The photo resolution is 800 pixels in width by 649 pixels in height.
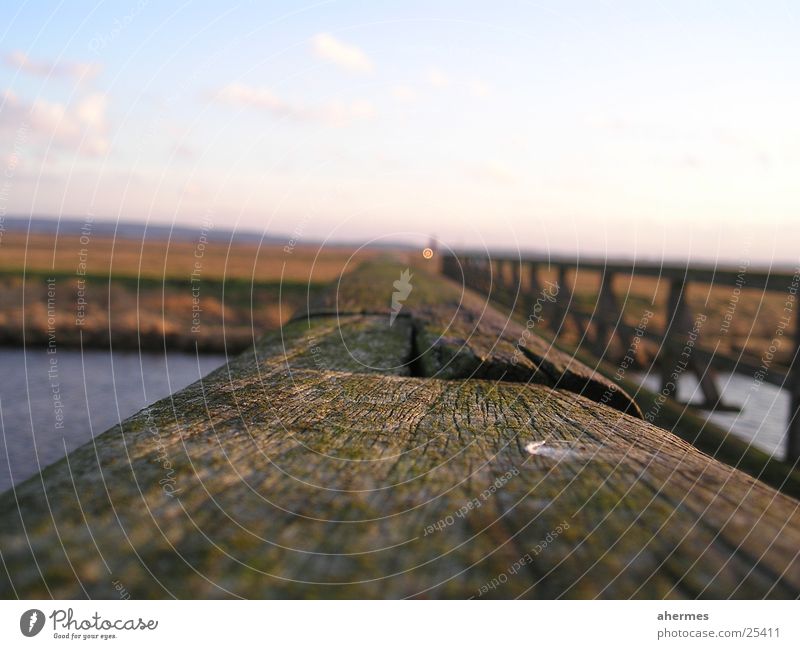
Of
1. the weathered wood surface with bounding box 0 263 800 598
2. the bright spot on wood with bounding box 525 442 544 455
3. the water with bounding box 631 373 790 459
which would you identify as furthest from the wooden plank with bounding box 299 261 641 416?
the water with bounding box 631 373 790 459

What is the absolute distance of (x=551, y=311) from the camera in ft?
31.6

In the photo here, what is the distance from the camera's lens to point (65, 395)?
13648 mm

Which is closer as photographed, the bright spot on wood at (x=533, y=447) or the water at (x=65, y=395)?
the bright spot on wood at (x=533, y=447)

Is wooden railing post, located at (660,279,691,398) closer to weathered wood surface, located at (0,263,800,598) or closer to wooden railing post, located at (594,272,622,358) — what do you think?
wooden railing post, located at (594,272,622,358)

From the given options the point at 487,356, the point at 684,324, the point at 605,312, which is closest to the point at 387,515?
the point at 487,356

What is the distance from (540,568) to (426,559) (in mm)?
170

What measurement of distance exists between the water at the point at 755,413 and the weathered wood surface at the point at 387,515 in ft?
17.6

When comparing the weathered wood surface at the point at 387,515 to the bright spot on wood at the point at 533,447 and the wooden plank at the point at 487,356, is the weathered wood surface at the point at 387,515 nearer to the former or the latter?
the bright spot on wood at the point at 533,447

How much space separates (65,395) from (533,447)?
14588 mm

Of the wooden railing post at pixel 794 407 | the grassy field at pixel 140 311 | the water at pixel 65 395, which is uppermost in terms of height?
the wooden railing post at pixel 794 407

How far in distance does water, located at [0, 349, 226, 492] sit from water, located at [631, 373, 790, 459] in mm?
8233

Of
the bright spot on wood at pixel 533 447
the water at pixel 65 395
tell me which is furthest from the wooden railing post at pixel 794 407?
the water at pixel 65 395

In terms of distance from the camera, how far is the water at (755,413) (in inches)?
370
